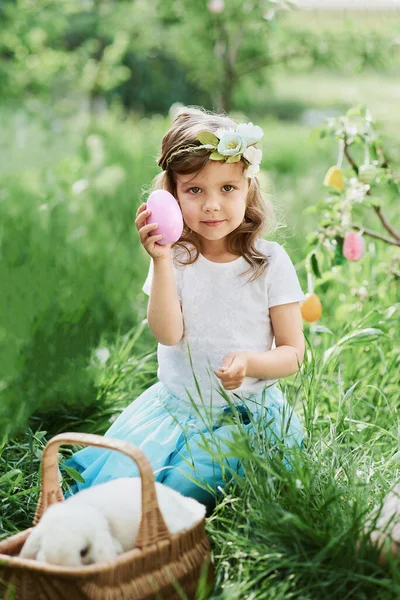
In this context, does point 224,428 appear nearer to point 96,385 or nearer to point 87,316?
point 96,385

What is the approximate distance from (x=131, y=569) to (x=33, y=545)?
209 millimetres

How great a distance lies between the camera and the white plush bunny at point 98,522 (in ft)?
5.69

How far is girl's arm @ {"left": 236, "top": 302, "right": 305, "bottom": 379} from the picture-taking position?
2285 mm

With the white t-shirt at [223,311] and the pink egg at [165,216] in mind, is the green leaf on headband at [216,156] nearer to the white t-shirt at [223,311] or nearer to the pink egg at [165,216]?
the pink egg at [165,216]

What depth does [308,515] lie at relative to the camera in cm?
197

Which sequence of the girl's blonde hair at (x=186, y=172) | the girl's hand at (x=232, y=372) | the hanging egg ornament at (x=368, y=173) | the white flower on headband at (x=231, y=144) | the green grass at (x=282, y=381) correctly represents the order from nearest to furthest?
the green grass at (x=282, y=381) < the girl's hand at (x=232, y=372) < the white flower on headband at (x=231, y=144) < the girl's blonde hair at (x=186, y=172) < the hanging egg ornament at (x=368, y=173)

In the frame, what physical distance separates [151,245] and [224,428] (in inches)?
20.7

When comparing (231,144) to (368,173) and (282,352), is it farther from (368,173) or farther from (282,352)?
(368,173)

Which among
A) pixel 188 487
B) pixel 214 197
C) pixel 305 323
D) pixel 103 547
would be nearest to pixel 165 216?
pixel 214 197

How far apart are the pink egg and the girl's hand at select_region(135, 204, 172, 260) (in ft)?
0.05

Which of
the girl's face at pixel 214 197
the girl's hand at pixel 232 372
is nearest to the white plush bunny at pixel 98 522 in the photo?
the girl's hand at pixel 232 372

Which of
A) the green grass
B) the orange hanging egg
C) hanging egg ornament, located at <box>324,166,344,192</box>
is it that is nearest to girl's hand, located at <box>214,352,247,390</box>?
the green grass

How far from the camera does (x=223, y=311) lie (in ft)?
7.90

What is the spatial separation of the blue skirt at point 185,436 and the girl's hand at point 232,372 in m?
0.09
